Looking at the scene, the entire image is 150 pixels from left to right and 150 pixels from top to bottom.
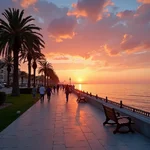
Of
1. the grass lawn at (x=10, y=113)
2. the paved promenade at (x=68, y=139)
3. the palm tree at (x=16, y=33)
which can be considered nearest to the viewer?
the paved promenade at (x=68, y=139)

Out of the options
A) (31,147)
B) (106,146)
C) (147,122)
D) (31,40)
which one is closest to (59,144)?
(31,147)

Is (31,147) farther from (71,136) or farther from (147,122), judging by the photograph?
(147,122)

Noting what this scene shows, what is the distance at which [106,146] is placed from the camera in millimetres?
7309

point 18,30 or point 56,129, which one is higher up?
point 18,30

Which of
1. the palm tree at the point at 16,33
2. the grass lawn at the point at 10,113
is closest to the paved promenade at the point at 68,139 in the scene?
the grass lawn at the point at 10,113

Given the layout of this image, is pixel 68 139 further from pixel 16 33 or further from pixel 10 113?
pixel 16 33

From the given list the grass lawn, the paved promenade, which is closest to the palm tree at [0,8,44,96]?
the grass lawn

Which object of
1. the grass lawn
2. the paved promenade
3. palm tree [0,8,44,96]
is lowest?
the grass lawn

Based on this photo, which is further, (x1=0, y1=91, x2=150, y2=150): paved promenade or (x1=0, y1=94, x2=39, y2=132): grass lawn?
(x1=0, y1=94, x2=39, y2=132): grass lawn

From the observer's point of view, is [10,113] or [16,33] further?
[16,33]

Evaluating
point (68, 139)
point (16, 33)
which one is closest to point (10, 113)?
point (68, 139)

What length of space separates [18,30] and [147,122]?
25.8 meters

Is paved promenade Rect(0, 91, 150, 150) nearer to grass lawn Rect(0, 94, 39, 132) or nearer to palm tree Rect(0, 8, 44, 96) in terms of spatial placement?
grass lawn Rect(0, 94, 39, 132)

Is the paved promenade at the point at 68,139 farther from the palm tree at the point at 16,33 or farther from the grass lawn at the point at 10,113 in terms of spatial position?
the palm tree at the point at 16,33
